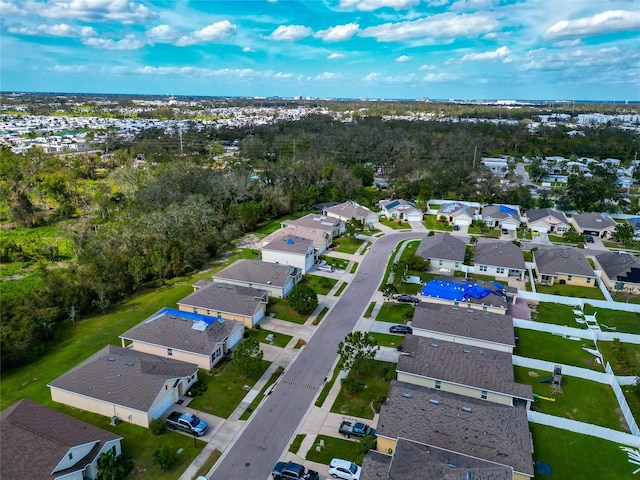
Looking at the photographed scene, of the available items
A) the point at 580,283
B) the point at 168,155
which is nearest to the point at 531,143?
the point at 580,283

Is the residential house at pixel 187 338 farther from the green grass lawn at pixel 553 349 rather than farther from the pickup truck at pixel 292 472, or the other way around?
the green grass lawn at pixel 553 349

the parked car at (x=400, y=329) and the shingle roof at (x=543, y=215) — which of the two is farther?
the shingle roof at (x=543, y=215)

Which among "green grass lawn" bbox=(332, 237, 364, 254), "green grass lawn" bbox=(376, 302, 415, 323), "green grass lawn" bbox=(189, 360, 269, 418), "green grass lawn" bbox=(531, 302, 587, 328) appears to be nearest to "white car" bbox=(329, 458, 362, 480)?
"green grass lawn" bbox=(189, 360, 269, 418)

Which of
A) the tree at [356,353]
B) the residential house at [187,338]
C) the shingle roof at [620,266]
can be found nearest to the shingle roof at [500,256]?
the shingle roof at [620,266]

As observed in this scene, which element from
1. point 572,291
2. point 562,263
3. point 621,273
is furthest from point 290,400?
point 621,273

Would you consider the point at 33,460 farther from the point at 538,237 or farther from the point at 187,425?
the point at 538,237

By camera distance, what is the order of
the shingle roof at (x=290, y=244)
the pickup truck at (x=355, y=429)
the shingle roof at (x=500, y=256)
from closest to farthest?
the pickup truck at (x=355, y=429)
the shingle roof at (x=500, y=256)
the shingle roof at (x=290, y=244)
